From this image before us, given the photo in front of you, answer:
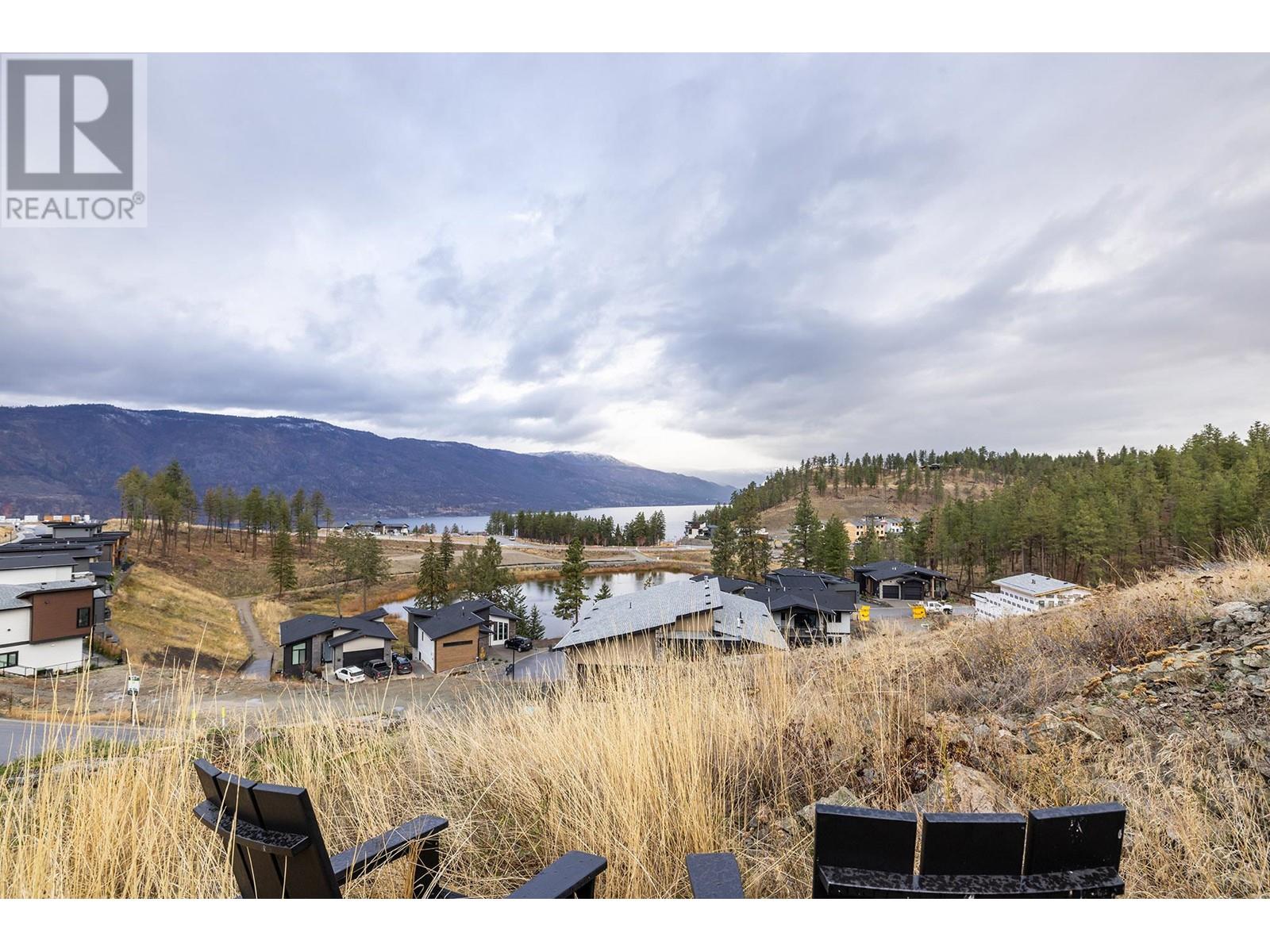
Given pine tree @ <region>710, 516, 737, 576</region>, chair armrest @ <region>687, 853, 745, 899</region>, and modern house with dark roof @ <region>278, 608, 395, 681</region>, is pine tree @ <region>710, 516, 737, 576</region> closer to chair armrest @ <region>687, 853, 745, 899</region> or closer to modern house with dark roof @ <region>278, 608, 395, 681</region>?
modern house with dark roof @ <region>278, 608, 395, 681</region>

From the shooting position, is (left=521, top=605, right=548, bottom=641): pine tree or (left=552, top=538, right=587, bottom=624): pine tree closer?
(left=521, top=605, right=548, bottom=641): pine tree

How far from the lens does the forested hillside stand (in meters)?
30.9

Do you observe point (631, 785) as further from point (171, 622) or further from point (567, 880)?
point (171, 622)

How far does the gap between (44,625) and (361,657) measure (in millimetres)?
10433

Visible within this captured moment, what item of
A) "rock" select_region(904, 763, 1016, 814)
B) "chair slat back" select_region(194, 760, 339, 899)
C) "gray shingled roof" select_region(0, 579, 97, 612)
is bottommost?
"gray shingled roof" select_region(0, 579, 97, 612)

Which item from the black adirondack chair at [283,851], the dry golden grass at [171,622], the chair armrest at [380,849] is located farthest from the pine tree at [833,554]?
the black adirondack chair at [283,851]

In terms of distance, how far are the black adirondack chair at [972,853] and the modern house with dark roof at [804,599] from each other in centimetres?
859

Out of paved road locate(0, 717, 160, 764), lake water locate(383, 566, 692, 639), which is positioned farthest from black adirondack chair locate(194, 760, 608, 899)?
lake water locate(383, 566, 692, 639)

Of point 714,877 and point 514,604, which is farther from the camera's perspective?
point 514,604

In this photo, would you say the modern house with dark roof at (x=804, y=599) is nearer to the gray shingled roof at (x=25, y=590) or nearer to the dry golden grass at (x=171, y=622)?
the dry golden grass at (x=171, y=622)

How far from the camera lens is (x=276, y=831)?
4.18 ft

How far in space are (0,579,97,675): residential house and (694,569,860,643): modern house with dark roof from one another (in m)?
22.8

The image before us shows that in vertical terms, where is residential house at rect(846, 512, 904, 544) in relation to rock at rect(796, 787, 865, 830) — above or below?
below

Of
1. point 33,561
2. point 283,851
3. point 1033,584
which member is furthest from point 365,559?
point 283,851
